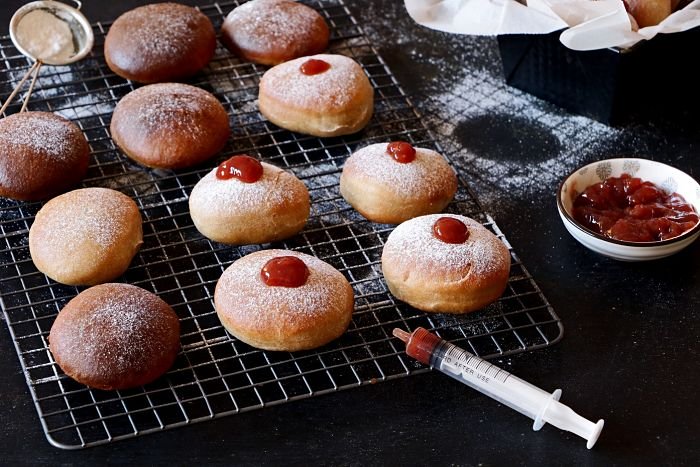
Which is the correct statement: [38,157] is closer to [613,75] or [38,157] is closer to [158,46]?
[158,46]

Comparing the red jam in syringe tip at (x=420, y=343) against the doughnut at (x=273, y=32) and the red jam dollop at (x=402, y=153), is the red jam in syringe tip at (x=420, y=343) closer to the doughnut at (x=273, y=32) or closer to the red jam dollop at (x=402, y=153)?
the red jam dollop at (x=402, y=153)

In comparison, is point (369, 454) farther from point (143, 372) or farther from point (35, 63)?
point (35, 63)

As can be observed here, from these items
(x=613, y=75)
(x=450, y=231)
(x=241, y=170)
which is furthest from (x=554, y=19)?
(x=241, y=170)

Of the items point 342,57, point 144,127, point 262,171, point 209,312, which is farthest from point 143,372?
point 342,57

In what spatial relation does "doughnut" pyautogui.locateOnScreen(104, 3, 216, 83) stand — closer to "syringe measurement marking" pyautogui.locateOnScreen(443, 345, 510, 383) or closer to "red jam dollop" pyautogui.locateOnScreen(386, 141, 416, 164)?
"red jam dollop" pyautogui.locateOnScreen(386, 141, 416, 164)

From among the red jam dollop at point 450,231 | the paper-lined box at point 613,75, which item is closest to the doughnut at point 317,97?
the paper-lined box at point 613,75
